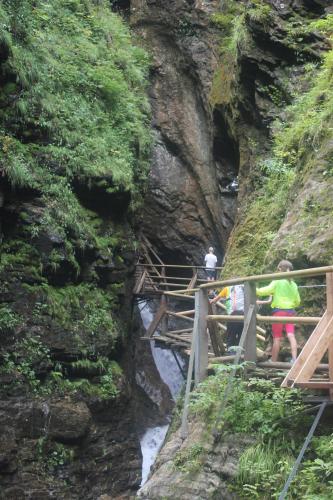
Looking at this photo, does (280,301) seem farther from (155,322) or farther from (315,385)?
(155,322)

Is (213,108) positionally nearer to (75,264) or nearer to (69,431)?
(75,264)

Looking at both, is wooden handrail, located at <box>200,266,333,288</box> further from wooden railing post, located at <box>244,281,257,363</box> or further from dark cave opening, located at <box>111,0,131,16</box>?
dark cave opening, located at <box>111,0,131,16</box>

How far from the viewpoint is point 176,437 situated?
6.61 meters

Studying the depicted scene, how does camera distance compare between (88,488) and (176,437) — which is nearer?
(176,437)

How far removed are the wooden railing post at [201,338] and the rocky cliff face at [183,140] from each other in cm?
1507

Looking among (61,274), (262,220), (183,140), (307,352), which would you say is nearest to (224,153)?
(183,140)

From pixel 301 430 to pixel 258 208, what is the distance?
8517 mm

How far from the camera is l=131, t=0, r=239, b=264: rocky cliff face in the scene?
22.7 m

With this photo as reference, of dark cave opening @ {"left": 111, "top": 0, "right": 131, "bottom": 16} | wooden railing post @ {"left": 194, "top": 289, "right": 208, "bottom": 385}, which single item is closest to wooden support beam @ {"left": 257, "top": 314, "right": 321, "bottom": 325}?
wooden railing post @ {"left": 194, "top": 289, "right": 208, "bottom": 385}

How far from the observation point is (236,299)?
7840 millimetres

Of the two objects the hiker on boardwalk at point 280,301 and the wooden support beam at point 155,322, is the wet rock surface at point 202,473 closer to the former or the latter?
the hiker on boardwalk at point 280,301

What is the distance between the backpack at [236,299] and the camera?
780 centimetres

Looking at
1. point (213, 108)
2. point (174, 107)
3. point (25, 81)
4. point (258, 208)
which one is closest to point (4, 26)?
point (25, 81)

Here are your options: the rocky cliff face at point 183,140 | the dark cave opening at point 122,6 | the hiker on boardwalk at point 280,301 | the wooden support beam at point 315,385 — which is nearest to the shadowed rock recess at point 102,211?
the wooden support beam at point 315,385
